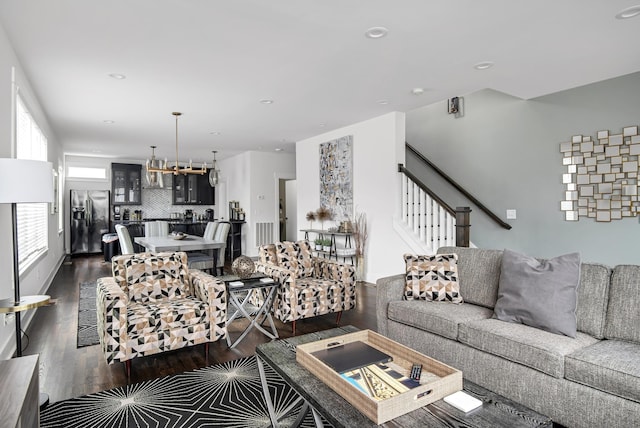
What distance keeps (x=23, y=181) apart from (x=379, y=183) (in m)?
4.54

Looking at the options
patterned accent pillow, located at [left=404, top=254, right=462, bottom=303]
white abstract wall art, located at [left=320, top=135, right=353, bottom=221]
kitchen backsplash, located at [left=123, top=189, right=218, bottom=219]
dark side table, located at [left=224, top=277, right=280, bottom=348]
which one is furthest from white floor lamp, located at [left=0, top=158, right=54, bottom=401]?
kitchen backsplash, located at [left=123, top=189, right=218, bottom=219]

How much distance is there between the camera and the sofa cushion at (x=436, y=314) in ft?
8.58

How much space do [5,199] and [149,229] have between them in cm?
560

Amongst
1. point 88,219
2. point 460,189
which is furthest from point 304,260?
point 88,219

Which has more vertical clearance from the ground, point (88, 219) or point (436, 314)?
point (88, 219)

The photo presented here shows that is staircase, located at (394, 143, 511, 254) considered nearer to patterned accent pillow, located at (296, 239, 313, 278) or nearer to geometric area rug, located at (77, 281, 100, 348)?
patterned accent pillow, located at (296, 239, 313, 278)

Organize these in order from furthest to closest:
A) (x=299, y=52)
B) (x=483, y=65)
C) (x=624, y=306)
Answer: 1. (x=483, y=65)
2. (x=299, y=52)
3. (x=624, y=306)

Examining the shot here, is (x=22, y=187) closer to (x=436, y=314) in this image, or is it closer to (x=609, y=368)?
(x=436, y=314)

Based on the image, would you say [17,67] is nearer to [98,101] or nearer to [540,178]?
[98,101]

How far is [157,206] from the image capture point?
11156 mm

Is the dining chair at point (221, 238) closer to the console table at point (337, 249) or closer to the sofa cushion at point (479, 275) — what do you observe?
the console table at point (337, 249)

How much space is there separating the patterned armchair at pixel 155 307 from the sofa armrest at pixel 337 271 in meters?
1.36

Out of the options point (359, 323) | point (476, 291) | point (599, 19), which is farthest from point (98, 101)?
point (599, 19)

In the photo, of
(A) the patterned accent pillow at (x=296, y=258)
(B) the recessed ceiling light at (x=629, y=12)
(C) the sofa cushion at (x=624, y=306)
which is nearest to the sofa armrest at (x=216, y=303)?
(A) the patterned accent pillow at (x=296, y=258)
